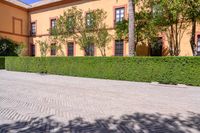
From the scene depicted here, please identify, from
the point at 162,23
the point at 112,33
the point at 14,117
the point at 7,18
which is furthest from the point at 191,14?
the point at 7,18

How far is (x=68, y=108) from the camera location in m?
7.77

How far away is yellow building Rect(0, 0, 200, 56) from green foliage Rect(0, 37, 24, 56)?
2132 mm

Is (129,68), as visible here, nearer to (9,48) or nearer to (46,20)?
(9,48)

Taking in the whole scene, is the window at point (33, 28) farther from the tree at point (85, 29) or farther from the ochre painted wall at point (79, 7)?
the tree at point (85, 29)

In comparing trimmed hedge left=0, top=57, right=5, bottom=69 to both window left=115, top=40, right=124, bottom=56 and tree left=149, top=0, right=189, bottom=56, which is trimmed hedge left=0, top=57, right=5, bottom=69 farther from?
tree left=149, top=0, right=189, bottom=56

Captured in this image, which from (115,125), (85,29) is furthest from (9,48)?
(115,125)

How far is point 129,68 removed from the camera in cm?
1577

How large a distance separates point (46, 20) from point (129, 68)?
65.5ft

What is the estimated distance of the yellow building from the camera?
24938 mm

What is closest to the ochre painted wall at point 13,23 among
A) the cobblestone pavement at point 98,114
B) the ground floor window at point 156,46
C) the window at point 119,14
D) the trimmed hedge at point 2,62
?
the trimmed hedge at point 2,62

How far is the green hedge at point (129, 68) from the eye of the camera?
1367 cm

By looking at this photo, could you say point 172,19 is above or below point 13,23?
below

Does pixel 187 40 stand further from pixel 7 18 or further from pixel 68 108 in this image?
pixel 7 18

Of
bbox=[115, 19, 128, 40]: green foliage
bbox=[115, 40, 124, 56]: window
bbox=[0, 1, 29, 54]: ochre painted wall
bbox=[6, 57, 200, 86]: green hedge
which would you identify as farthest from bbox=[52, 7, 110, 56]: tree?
bbox=[0, 1, 29, 54]: ochre painted wall
